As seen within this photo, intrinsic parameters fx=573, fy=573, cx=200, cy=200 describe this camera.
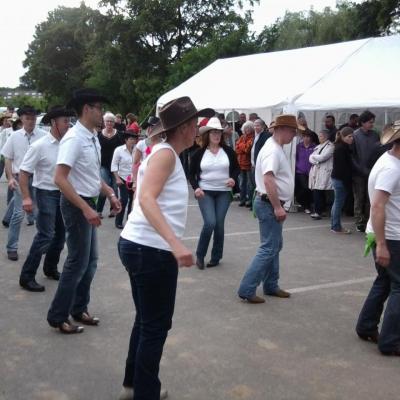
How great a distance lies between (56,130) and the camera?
18.5 feet

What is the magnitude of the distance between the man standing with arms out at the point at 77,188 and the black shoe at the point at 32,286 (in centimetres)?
124

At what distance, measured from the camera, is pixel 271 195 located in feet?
16.8

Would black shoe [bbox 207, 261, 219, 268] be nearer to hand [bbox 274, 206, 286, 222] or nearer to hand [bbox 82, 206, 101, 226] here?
hand [bbox 274, 206, 286, 222]

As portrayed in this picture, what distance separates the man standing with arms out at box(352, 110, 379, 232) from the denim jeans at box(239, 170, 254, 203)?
111 inches

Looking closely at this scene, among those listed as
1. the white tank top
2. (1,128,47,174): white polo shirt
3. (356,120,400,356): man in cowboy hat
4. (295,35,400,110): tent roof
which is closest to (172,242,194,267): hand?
the white tank top

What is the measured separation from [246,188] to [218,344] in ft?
26.3

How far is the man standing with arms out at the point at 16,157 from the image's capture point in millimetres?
7117

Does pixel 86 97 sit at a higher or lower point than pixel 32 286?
higher

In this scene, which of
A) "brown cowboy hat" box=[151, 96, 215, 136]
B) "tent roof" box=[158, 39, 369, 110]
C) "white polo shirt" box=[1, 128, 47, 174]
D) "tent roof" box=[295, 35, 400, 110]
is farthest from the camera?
"tent roof" box=[158, 39, 369, 110]

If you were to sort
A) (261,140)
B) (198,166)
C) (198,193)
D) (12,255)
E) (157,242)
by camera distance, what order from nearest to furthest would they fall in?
1. (157,242)
2. (198,193)
3. (198,166)
4. (12,255)
5. (261,140)

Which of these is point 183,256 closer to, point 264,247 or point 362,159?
point 264,247

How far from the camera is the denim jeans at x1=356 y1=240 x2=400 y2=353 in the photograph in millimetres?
4094

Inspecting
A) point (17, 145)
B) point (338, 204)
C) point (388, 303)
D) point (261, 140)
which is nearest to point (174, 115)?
point (388, 303)

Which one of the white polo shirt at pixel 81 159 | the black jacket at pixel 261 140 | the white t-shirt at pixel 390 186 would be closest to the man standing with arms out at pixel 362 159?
the black jacket at pixel 261 140
